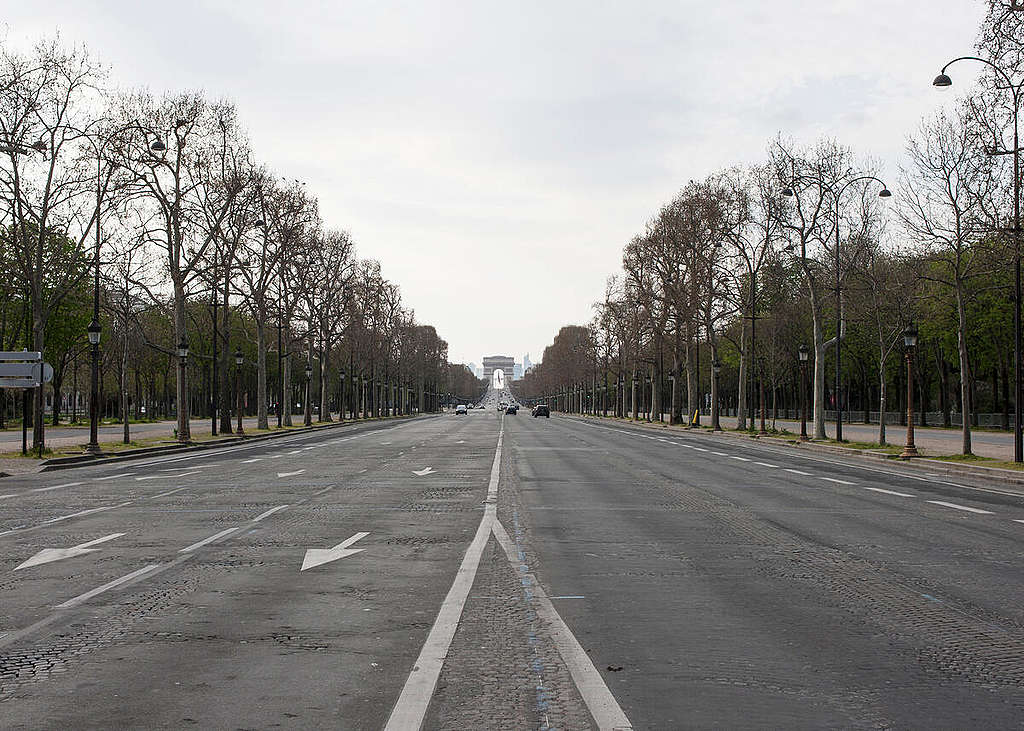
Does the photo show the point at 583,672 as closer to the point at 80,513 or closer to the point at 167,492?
the point at 80,513

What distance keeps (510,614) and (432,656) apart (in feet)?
5.16

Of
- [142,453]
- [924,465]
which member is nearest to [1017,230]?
[924,465]

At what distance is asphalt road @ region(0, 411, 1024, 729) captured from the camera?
5941 mm

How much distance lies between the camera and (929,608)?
897 cm

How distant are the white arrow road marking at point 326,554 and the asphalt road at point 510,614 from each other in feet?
0.24

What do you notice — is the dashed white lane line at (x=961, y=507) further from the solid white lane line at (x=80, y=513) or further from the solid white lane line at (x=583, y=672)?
the solid white lane line at (x=80, y=513)

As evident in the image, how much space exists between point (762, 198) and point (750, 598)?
45.9 metres

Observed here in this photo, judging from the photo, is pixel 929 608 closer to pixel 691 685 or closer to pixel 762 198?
pixel 691 685

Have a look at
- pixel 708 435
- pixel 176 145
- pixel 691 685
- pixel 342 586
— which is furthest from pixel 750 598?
pixel 708 435

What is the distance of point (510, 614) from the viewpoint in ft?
28.0

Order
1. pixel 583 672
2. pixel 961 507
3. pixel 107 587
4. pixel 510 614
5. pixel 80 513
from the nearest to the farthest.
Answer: pixel 583 672
pixel 510 614
pixel 107 587
pixel 80 513
pixel 961 507

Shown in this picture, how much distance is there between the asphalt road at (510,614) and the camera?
594 cm

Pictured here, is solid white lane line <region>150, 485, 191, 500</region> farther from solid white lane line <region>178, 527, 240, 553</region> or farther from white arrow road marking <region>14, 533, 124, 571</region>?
white arrow road marking <region>14, 533, 124, 571</region>

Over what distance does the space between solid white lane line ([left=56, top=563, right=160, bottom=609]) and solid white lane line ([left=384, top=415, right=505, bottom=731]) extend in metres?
3.25
